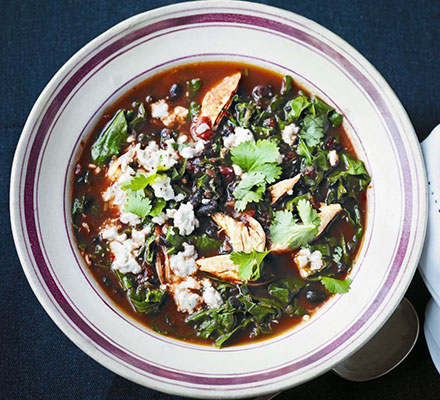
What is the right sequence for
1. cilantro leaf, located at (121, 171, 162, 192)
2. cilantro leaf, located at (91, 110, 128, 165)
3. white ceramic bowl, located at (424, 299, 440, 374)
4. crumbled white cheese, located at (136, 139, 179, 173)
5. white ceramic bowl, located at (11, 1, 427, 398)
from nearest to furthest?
white ceramic bowl, located at (11, 1, 427, 398)
cilantro leaf, located at (121, 171, 162, 192)
crumbled white cheese, located at (136, 139, 179, 173)
cilantro leaf, located at (91, 110, 128, 165)
white ceramic bowl, located at (424, 299, 440, 374)

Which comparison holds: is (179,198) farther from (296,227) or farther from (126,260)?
(296,227)

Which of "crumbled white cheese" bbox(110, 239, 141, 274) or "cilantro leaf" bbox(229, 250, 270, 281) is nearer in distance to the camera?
"cilantro leaf" bbox(229, 250, 270, 281)

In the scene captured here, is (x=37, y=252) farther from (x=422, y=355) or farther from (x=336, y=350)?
(x=422, y=355)

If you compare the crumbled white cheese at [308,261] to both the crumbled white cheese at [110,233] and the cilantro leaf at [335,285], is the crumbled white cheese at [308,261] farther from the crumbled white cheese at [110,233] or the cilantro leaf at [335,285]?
the crumbled white cheese at [110,233]

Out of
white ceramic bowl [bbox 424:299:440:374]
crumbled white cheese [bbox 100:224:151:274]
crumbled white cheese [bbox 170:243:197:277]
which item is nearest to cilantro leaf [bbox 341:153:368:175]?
white ceramic bowl [bbox 424:299:440:374]

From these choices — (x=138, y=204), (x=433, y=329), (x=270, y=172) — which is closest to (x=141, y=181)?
(x=138, y=204)

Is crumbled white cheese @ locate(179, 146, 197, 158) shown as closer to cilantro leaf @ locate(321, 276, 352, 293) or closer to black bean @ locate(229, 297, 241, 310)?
black bean @ locate(229, 297, 241, 310)

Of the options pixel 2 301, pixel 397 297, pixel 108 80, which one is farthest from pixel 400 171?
pixel 2 301
